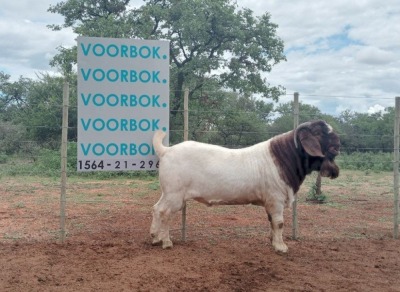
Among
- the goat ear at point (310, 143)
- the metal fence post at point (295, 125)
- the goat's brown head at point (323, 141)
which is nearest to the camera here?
the goat ear at point (310, 143)

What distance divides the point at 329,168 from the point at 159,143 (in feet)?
8.07

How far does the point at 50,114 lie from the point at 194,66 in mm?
7173

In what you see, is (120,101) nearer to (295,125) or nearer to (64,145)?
(64,145)

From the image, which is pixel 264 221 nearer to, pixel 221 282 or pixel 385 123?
pixel 221 282

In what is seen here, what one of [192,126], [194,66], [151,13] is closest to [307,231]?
[192,126]

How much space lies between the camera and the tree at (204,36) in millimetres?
18766

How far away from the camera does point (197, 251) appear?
610cm

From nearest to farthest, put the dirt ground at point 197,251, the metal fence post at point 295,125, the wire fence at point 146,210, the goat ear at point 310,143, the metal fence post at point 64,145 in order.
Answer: the dirt ground at point 197,251 → the goat ear at point 310,143 → the metal fence post at point 64,145 → the metal fence post at point 295,125 → the wire fence at point 146,210

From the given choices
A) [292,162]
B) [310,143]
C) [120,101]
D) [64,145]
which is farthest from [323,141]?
[64,145]

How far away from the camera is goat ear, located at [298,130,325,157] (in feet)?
19.5

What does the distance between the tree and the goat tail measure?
11.9 metres

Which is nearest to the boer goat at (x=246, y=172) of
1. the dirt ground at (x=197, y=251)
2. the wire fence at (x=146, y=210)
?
the dirt ground at (x=197, y=251)

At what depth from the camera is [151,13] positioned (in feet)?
62.9

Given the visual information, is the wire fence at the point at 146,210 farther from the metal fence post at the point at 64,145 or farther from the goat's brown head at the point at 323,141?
the goat's brown head at the point at 323,141
